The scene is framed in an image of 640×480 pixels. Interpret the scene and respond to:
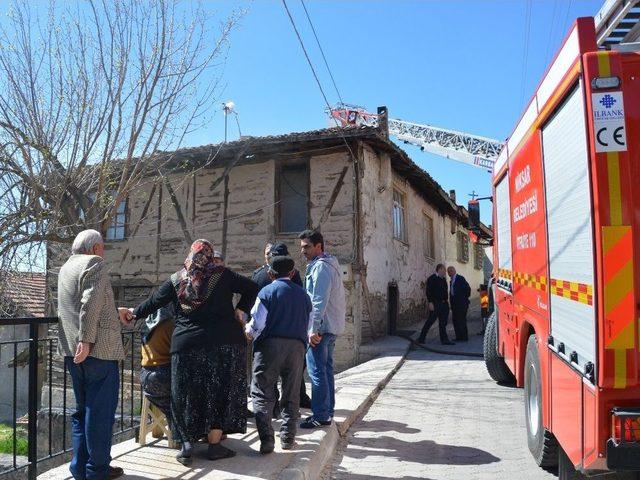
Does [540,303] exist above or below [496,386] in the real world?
above

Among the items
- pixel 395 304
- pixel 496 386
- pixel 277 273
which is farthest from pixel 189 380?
pixel 395 304

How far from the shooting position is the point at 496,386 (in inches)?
292

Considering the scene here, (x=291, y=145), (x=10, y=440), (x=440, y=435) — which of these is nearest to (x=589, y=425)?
(x=440, y=435)

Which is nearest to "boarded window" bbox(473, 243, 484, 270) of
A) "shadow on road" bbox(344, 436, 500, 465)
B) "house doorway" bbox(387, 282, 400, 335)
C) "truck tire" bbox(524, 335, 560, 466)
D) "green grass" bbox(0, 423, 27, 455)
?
"house doorway" bbox(387, 282, 400, 335)

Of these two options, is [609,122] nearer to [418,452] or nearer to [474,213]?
[418,452]

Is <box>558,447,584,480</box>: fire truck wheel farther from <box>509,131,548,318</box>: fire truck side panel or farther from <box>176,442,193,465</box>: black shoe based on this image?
<box>176,442,193,465</box>: black shoe

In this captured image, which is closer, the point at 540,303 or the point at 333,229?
the point at 540,303

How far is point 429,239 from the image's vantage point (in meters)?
18.9

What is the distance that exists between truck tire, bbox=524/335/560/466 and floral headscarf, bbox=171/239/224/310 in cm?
238

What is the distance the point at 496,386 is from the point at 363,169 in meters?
5.79

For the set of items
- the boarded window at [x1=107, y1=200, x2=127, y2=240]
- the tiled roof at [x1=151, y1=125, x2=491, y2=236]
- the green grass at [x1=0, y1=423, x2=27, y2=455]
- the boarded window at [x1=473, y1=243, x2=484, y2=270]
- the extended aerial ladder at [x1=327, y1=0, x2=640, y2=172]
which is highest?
the extended aerial ladder at [x1=327, y1=0, x2=640, y2=172]

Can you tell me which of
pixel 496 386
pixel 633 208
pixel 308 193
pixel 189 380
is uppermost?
pixel 308 193

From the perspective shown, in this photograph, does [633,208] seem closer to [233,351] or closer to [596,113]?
[596,113]

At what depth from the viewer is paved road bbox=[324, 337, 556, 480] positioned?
427 cm
